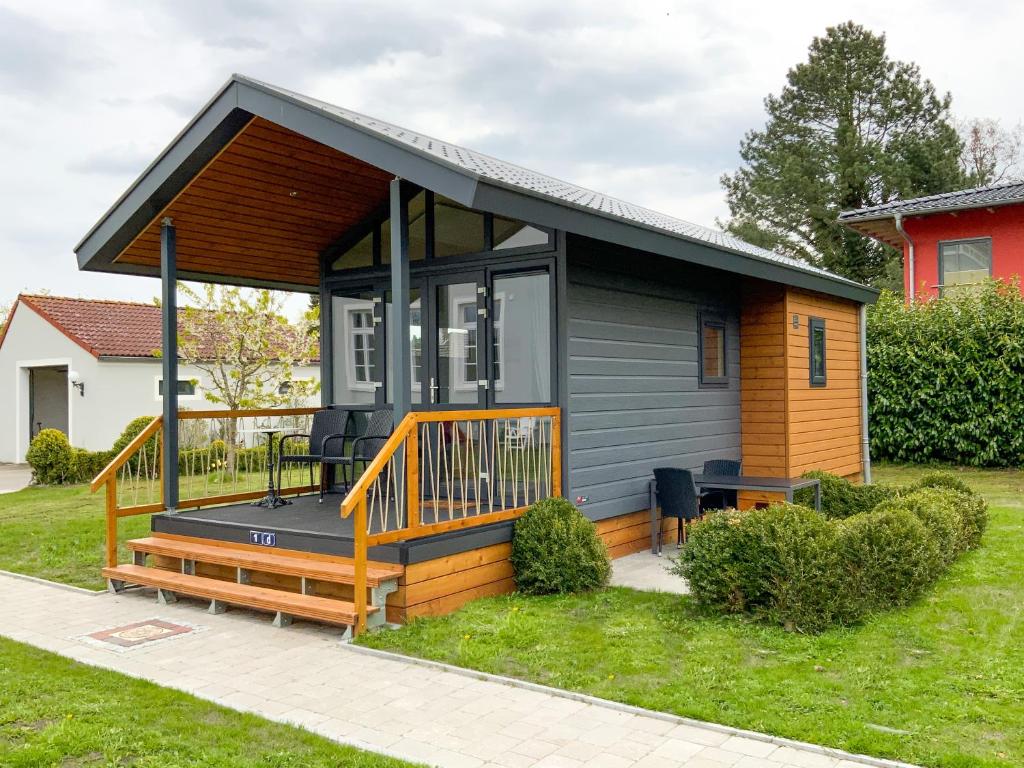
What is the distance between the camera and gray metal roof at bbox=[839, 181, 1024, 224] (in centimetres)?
1641

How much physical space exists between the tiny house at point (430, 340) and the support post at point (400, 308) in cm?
2

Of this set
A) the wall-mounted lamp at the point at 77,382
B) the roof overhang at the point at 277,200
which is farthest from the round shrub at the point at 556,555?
the wall-mounted lamp at the point at 77,382

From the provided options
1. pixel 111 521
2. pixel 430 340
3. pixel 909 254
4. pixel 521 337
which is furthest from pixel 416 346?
pixel 909 254

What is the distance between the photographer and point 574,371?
695 cm

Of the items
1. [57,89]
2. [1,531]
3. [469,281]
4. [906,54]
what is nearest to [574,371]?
[469,281]

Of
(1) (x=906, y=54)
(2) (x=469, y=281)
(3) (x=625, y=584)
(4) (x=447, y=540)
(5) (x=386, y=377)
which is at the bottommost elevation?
(3) (x=625, y=584)

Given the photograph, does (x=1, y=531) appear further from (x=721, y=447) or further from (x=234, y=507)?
(x=721, y=447)

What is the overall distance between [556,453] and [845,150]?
21.5 meters

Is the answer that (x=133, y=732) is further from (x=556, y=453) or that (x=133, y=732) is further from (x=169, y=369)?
(x=169, y=369)

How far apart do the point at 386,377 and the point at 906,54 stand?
23.5m

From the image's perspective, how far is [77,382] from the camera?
63.8ft

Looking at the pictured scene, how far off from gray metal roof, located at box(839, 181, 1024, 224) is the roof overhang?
969 centimetres

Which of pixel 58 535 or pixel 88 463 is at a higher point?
pixel 88 463

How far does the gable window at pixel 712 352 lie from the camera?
9.12 m
